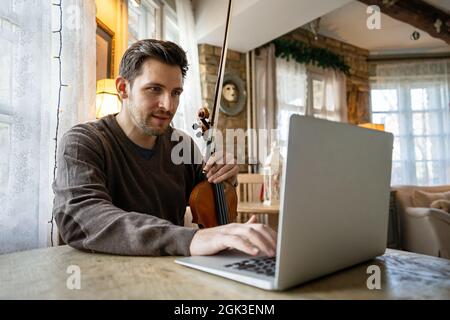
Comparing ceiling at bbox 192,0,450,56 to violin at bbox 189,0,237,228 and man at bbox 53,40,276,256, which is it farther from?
violin at bbox 189,0,237,228

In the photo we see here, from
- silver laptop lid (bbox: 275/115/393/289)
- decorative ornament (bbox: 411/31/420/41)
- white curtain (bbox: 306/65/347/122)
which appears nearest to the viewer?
silver laptop lid (bbox: 275/115/393/289)

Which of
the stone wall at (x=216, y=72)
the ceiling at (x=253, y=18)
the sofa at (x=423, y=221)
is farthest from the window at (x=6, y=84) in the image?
the sofa at (x=423, y=221)

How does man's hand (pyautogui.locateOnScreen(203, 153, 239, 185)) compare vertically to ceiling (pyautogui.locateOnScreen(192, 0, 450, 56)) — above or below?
below

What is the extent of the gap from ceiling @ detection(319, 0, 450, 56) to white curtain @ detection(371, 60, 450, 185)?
0.80ft

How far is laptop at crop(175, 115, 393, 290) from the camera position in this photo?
436mm

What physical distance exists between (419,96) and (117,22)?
200 inches

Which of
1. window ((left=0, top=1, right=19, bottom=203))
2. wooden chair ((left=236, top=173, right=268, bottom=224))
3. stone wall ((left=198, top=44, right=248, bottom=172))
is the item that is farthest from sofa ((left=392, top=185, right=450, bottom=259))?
window ((left=0, top=1, right=19, bottom=203))

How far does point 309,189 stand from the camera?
456mm

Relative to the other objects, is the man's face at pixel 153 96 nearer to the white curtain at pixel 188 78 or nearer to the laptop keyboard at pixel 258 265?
the laptop keyboard at pixel 258 265

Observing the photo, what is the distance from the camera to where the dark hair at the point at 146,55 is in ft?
3.73

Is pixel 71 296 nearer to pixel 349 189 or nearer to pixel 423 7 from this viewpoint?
pixel 349 189

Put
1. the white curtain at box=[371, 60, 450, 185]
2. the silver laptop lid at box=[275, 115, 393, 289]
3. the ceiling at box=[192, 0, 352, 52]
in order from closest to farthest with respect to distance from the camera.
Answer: the silver laptop lid at box=[275, 115, 393, 289], the ceiling at box=[192, 0, 352, 52], the white curtain at box=[371, 60, 450, 185]
